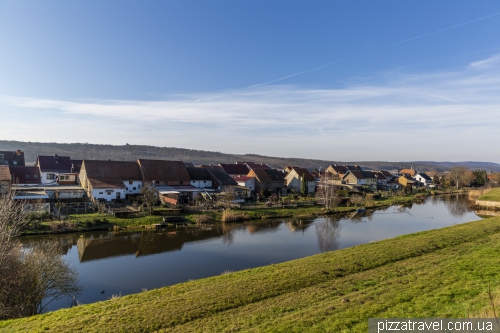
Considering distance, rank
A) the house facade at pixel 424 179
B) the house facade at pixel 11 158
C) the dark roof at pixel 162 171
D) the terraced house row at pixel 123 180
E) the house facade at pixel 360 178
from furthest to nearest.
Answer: the house facade at pixel 424 179, the house facade at pixel 360 178, the house facade at pixel 11 158, the dark roof at pixel 162 171, the terraced house row at pixel 123 180

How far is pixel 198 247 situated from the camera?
64.7ft

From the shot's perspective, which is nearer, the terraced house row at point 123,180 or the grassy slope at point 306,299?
the grassy slope at point 306,299

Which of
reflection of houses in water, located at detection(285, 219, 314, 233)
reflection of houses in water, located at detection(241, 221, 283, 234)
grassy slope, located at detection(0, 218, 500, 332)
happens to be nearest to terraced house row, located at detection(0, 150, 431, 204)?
reflection of houses in water, located at detection(241, 221, 283, 234)

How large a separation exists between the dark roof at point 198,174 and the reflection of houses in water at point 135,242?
14517 millimetres

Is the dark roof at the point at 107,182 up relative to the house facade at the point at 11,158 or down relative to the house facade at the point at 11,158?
down

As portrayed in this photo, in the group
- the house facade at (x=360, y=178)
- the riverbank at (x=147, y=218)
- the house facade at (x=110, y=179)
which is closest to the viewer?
the riverbank at (x=147, y=218)

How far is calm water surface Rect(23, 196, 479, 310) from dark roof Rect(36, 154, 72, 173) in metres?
23.0

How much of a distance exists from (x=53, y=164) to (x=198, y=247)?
31388mm

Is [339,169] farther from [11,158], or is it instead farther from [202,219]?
[11,158]

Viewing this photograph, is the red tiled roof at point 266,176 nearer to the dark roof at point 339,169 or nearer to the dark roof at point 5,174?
the dark roof at point 339,169

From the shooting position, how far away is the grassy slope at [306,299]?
7.88m

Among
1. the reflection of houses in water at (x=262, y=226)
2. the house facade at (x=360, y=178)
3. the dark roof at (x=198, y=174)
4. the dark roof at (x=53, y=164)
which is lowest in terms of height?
the reflection of houses in water at (x=262, y=226)

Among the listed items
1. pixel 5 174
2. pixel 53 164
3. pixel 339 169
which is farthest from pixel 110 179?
pixel 339 169

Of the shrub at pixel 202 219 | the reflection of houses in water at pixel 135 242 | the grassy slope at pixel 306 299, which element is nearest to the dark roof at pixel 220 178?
the shrub at pixel 202 219
